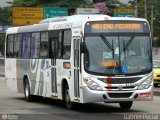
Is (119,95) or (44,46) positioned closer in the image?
(119,95)

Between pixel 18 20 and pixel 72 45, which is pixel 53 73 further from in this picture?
pixel 18 20

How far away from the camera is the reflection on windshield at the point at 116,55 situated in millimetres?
17250

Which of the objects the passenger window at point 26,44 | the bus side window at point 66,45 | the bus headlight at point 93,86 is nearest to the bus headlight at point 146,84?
the bus headlight at point 93,86

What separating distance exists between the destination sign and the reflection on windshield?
9.5 inches

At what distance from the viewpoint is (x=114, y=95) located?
17172 mm

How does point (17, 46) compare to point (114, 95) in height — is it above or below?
above

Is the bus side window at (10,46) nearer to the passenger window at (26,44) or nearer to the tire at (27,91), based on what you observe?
the passenger window at (26,44)

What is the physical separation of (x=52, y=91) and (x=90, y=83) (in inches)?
126

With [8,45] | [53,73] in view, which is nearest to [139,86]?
[53,73]

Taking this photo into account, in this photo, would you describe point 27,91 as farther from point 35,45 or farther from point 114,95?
point 114,95

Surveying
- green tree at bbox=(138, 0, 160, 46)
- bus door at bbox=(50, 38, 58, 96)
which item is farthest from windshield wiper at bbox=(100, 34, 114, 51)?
green tree at bbox=(138, 0, 160, 46)

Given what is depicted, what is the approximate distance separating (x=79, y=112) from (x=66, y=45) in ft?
7.62

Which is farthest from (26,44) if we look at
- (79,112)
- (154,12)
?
(154,12)

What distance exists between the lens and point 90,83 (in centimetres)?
1712
